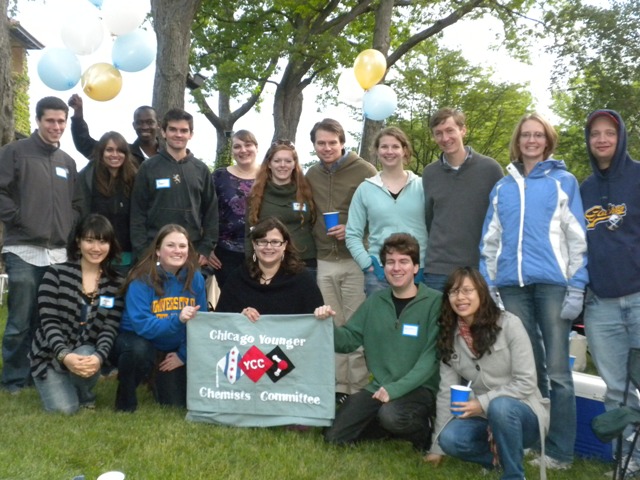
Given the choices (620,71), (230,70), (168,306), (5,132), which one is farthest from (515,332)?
(230,70)

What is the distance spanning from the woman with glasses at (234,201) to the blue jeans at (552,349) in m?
2.65

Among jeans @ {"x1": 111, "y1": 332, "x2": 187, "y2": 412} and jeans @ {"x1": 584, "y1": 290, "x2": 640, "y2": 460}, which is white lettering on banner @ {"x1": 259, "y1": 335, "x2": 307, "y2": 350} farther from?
jeans @ {"x1": 584, "y1": 290, "x2": 640, "y2": 460}

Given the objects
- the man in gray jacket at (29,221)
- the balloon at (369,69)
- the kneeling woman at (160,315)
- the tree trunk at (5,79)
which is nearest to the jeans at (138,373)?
the kneeling woman at (160,315)

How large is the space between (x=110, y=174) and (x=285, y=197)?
1668mm

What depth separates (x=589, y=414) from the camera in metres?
4.94

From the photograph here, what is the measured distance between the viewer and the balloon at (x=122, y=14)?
747 centimetres

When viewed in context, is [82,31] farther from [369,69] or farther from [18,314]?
[369,69]

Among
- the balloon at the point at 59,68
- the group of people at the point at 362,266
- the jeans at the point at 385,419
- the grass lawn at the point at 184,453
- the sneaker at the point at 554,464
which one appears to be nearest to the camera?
the grass lawn at the point at 184,453

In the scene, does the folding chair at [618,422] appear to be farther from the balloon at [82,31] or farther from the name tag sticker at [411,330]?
the balloon at [82,31]

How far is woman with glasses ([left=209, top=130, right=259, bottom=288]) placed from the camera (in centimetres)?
638

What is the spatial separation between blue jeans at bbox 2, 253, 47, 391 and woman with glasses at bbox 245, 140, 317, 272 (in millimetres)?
1888

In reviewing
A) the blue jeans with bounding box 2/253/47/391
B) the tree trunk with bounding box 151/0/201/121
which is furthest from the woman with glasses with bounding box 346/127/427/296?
the tree trunk with bounding box 151/0/201/121

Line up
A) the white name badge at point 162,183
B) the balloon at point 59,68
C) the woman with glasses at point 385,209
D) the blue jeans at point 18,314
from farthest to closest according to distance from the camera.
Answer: the balloon at point 59,68, the white name badge at point 162,183, the blue jeans at point 18,314, the woman with glasses at point 385,209

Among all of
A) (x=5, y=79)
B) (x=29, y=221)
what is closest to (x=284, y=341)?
(x=29, y=221)
